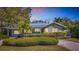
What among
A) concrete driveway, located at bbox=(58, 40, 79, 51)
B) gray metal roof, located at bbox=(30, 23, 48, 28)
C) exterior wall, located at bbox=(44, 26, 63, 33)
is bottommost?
concrete driveway, located at bbox=(58, 40, 79, 51)

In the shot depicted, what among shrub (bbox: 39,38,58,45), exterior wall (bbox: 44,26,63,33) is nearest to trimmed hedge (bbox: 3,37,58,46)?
shrub (bbox: 39,38,58,45)

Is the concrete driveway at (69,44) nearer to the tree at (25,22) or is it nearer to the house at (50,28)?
the house at (50,28)

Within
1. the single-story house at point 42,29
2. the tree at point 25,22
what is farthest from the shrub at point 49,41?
the tree at point 25,22

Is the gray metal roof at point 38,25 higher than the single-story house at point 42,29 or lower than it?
higher

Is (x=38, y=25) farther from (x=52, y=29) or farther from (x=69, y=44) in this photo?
(x=69, y=44)

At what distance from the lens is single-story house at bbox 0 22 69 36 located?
214 cm

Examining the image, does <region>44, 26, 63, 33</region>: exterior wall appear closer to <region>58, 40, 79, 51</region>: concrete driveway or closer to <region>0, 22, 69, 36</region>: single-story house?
<region>0, 22, 69, 36</region>: single-story house

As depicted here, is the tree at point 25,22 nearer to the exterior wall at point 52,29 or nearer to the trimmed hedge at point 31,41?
the trimmed hedge at point 31,41

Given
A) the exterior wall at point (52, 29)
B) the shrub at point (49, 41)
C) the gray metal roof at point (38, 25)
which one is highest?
the gray metal roof at point (38, 25)

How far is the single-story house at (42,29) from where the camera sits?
214 centimetres

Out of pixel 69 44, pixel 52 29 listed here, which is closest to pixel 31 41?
pixel 52 29

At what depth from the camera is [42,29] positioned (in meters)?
2.17
